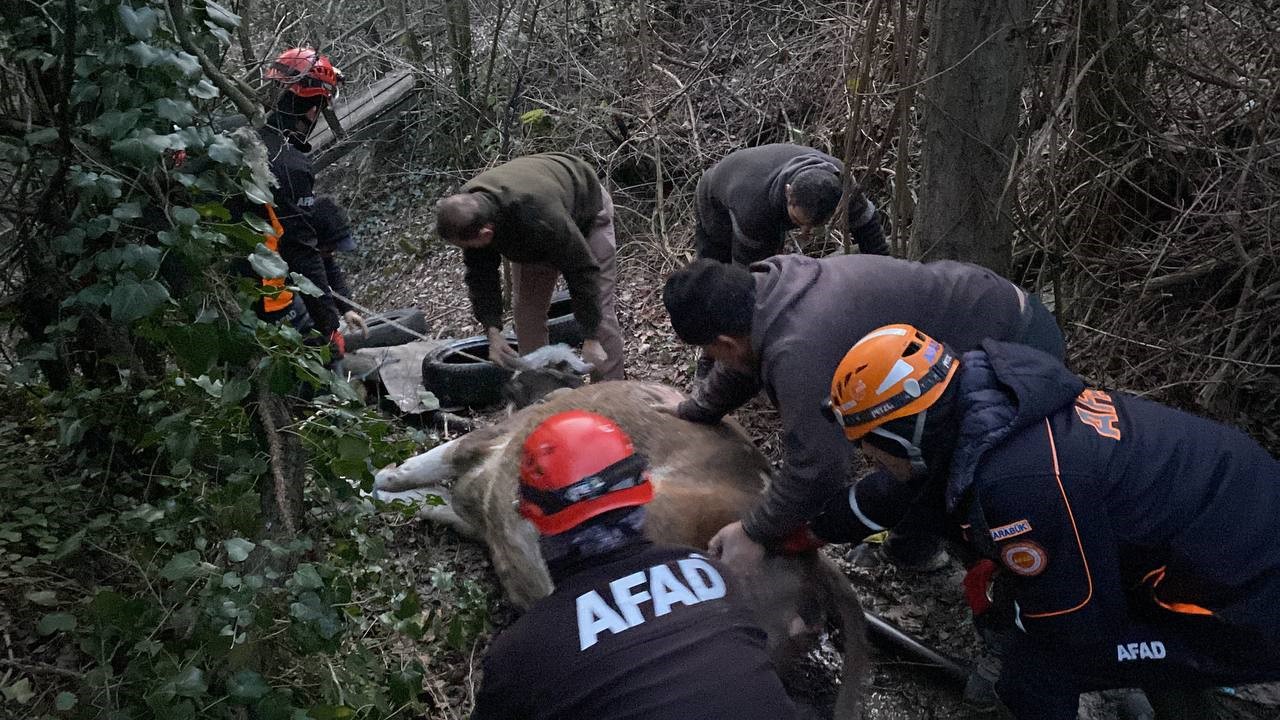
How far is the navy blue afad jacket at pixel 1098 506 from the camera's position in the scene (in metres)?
2.21

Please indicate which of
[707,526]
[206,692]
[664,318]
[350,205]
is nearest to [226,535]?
[206,692]

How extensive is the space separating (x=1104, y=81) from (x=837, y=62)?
9.07ft

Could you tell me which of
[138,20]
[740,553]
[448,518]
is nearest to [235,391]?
[138,20]

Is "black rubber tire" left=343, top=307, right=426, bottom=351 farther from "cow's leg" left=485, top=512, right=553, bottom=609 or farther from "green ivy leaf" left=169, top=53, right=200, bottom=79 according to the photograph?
"green ivy leaf" left=169, top=53, right=200, bottom=79

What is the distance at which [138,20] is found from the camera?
2066 millimetres

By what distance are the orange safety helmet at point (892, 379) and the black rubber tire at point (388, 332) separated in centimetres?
431

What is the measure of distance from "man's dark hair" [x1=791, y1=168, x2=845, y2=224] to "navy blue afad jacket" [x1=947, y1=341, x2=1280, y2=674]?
1854 millimetres

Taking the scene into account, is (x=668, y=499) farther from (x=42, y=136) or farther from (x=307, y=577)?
(x=42, y=136)

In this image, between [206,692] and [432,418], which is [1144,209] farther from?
[206,692]

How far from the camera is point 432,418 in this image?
514cm

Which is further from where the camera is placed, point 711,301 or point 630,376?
point 630,376

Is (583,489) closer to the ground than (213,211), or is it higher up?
closer to the ground

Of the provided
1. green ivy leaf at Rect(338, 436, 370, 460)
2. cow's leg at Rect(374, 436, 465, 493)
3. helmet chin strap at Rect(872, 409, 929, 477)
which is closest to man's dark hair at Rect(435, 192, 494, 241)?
cow's leg at Rect(374, 436, 465, 493)

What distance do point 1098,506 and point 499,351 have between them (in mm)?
A: 3319
